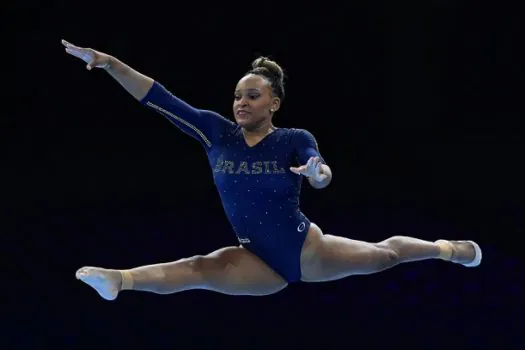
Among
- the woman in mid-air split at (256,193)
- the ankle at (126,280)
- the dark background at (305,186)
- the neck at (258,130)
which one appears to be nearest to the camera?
the ankle at (126,280)

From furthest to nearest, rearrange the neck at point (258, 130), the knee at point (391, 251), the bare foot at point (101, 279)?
1. the knee at point (391, 251)
2. the neck at point (258, 130)
3. the bare foot at point (101, 279)

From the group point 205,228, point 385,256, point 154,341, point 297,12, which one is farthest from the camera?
point 297,12

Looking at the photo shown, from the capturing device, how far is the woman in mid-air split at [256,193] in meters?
2.99

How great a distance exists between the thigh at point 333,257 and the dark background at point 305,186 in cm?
145

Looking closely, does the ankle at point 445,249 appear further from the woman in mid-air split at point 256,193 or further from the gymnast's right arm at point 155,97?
the gymnast's right arm at point 155,97

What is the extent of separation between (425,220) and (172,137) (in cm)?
156

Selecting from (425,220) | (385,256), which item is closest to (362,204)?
(425,220)

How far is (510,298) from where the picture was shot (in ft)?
15.3

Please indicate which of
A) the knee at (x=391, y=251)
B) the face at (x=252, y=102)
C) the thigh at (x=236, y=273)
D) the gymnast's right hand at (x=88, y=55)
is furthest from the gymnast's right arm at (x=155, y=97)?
the knee at (x=391, y=251)

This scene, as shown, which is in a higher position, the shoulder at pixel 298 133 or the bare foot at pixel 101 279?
the shoulder at pixel 298 133

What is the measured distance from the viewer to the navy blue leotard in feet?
9.85

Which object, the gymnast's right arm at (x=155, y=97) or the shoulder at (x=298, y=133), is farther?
the shoulder at (x=298, y=133)

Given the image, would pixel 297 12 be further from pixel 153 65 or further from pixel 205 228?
pixel 205 228

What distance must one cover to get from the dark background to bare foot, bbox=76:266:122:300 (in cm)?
180
